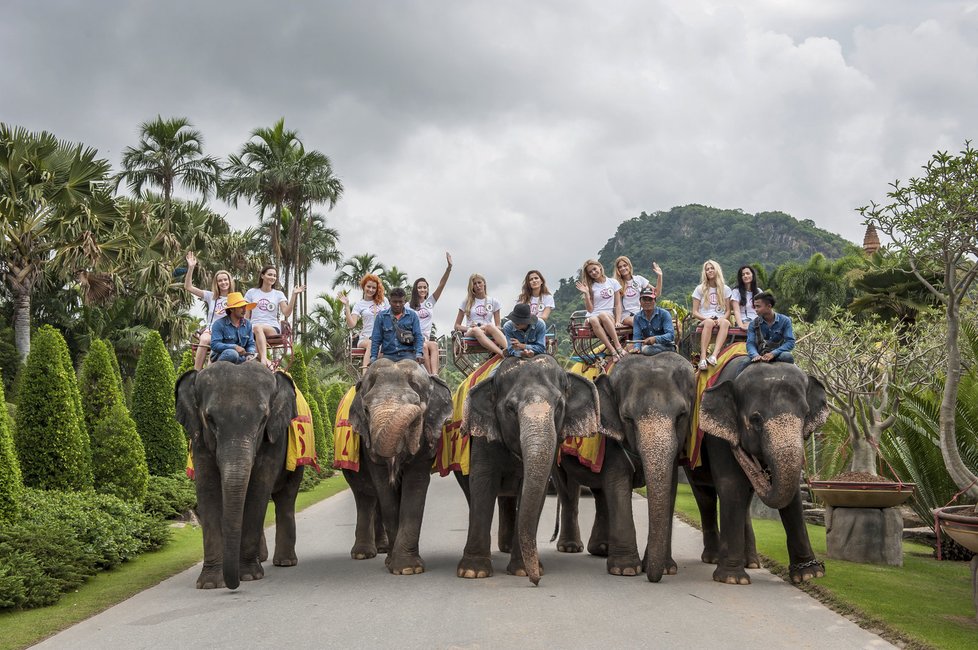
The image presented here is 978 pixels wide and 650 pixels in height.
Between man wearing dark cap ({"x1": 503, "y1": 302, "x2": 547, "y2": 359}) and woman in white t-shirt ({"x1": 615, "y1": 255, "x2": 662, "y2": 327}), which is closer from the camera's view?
man wearing dark cap ({"x1": 503, "y1": 302, "x2": 547, "y2": 359})

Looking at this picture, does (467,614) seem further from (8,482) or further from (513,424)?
(8,482)

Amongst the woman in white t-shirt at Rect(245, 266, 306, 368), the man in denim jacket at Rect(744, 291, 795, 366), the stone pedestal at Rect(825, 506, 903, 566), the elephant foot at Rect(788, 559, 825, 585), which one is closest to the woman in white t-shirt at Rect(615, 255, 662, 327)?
the man in denim jacket at Rect(744, 291, 795, 366)

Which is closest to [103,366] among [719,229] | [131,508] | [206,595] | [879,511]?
[131,508]

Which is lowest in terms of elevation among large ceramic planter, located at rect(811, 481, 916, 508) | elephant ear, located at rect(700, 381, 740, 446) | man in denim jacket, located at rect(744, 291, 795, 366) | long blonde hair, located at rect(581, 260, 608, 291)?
large ceramic planter, located at rect(811, 481, 916, 508)

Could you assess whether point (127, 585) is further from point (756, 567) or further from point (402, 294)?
point (756, 567)

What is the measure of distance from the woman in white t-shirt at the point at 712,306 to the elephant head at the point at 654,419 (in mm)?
1323

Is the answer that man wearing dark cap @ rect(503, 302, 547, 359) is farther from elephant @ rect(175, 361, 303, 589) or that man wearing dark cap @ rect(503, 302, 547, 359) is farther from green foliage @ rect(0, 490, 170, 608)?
green foliage @ rect(0, 490, 170, 608)

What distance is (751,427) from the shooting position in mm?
10469

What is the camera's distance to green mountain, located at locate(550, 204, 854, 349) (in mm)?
98875

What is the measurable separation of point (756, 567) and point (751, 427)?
7.72 ft

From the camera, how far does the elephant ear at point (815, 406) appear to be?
10.7 meters

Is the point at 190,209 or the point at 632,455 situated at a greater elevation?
the point at 190,209

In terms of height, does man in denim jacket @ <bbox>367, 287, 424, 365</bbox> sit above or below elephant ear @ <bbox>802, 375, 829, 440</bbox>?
above

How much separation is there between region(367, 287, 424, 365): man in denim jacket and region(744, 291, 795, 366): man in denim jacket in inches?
159
